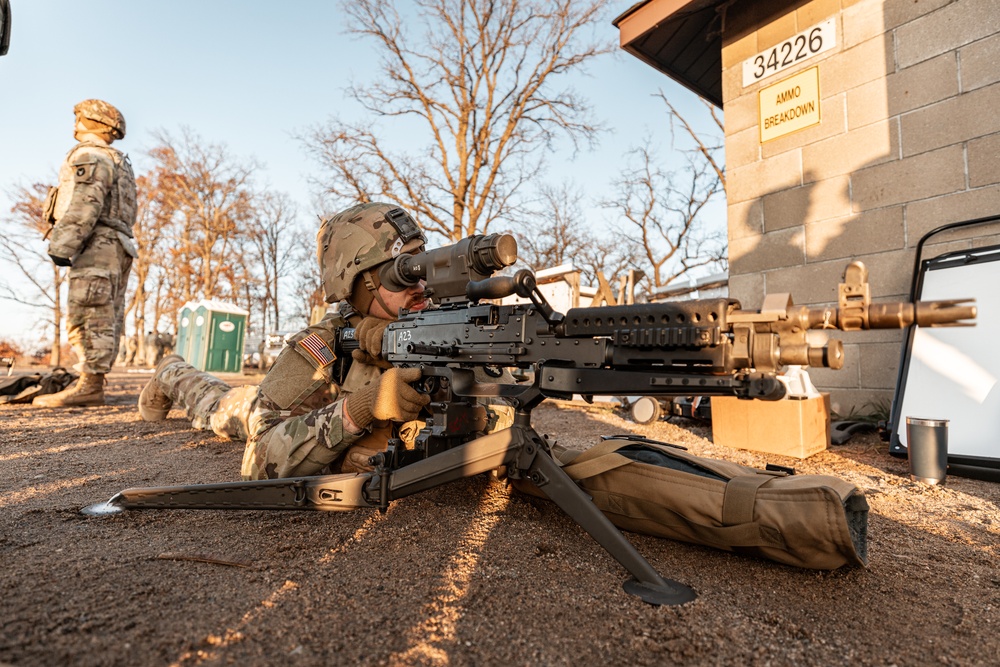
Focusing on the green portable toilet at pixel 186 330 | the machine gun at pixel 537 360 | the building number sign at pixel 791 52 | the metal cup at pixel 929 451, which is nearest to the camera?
the machine gun at pixel 537 360

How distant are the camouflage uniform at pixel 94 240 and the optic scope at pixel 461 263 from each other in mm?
4930

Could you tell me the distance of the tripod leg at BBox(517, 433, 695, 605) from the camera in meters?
1.37

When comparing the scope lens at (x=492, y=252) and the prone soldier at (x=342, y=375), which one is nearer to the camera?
the scope lens at (x=492, y=252)

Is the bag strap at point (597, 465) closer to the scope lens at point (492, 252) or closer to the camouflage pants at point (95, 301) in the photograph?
the scope lens at point (492, 252)

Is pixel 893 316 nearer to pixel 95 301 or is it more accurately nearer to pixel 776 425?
pixel 776 425

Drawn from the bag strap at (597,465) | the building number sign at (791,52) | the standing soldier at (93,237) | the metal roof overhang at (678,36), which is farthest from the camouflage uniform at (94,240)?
the building number sign at (791,52)

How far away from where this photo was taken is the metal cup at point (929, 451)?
2773mm

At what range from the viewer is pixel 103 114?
5656 millimetres

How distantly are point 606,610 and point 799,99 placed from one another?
4.90 metres

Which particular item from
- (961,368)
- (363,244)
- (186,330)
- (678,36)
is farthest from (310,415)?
(186,330)

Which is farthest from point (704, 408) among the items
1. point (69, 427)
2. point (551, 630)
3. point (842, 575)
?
point (69, 427)

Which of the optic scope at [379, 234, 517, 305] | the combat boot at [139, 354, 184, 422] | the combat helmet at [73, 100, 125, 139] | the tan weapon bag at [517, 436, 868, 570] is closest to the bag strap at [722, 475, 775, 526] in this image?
the tan weapon bag at [517, 436, 868, 570]

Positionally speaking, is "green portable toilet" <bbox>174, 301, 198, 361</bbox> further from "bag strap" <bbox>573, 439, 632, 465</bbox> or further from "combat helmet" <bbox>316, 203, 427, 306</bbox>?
"bag strap" <bbox>573, 439, 632, 465</bbox>

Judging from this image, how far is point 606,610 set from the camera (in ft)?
4.27
